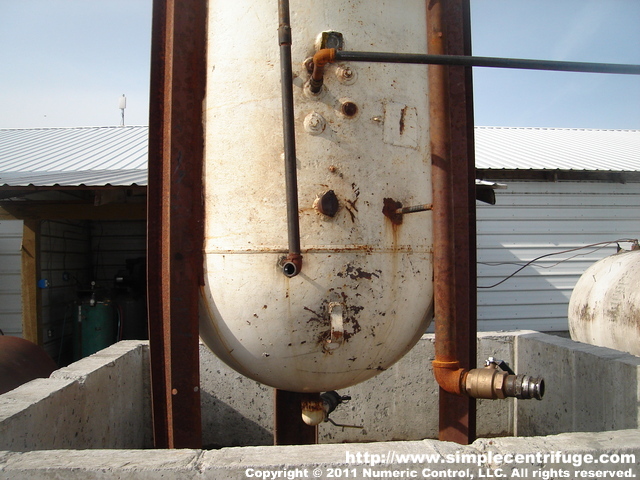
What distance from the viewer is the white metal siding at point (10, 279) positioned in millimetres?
7688

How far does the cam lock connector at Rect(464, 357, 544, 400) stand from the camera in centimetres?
207

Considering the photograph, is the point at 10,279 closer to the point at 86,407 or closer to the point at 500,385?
the point at 86,407

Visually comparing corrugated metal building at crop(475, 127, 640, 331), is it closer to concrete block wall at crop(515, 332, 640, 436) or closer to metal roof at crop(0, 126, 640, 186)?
metal roof at crop(0, 126, 640, 186)

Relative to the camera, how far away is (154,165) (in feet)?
7.50

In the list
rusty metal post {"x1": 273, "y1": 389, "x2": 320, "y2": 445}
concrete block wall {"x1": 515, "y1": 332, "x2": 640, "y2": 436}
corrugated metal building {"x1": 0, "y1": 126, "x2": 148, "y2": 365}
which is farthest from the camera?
corrugated metal building {"x1": 0, "y1": 126, "x2": 148, "y2": 365}

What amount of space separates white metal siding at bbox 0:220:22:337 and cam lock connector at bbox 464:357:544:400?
760 cm

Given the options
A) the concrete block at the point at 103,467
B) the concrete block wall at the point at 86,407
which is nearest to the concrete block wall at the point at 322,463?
the concrete block at the point at 103,467

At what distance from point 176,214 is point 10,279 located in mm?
7011

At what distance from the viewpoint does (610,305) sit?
4.35 meters

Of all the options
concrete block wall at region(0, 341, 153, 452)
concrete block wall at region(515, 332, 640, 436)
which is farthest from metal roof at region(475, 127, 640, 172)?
concrete block wall at region(0, 341, 153, 452)

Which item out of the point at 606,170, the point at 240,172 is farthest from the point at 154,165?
the point at 606,170

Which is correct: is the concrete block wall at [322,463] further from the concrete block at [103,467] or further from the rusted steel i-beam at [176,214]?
the rusted steel i-beam at [176,214]

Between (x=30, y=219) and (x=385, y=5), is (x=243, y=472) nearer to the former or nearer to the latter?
(x=385, y=5)

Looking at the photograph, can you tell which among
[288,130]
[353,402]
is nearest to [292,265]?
[288,130]
